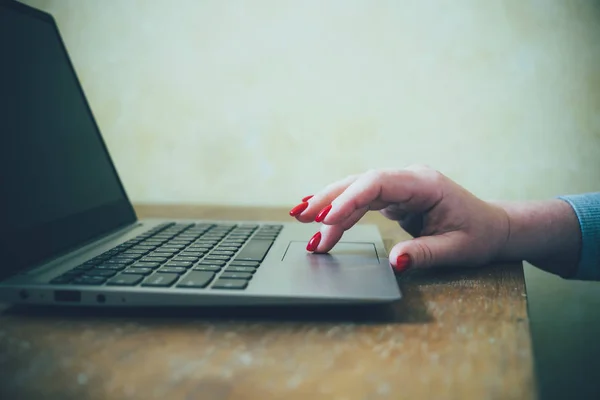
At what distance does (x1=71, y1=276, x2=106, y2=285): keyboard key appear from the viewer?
1.25ft

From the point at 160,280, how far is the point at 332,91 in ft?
2.24

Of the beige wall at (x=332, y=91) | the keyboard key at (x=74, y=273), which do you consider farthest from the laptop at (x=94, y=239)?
the beige wall at (x=332, y=91)

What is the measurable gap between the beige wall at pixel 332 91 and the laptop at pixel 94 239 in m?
0.34

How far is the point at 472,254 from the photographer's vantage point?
1.70ft

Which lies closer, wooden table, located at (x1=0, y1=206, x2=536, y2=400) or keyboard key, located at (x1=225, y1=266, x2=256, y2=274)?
wooden table, located at (x1=0, y1=206, x2=536, y2=400)

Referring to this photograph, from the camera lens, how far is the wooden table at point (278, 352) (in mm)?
269

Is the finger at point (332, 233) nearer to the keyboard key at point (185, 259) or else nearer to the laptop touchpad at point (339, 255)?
the laptop touchpad at point (339, 255)

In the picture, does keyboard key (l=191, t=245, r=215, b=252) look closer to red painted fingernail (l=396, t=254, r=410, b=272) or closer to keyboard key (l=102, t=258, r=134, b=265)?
keyboard key (l=102, t=258, r=134, b=265)

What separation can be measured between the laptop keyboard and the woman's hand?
79 mm

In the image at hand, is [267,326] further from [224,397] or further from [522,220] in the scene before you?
[522,220]

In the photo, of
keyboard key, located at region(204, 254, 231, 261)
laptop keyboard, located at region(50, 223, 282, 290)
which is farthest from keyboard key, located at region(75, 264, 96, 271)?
keyboard key, located at region(204, 254, 231, 261)

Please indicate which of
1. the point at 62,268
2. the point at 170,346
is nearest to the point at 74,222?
the point at 62,268

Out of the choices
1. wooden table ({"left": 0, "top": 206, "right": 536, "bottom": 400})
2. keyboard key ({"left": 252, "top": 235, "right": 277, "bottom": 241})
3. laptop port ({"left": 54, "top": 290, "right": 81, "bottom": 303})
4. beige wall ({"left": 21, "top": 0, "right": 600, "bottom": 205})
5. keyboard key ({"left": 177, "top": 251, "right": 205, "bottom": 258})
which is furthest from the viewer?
beige wall ({"left": 21, "top": 0, "right": 600, "bottom": 205})

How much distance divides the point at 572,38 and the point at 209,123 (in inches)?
29.4
